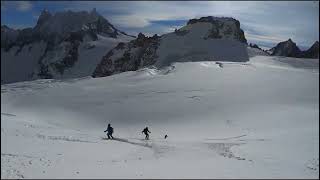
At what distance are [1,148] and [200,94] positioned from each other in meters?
28.4

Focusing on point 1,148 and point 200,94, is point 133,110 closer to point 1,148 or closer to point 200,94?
point 200,94

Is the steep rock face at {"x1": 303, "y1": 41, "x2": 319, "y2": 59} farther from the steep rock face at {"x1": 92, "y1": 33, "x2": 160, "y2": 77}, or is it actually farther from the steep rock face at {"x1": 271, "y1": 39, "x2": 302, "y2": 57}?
the steep rock face at {"x1": 92, "y1": 33, "x2": 160, "y2": 77}

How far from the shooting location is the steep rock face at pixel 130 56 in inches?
4614

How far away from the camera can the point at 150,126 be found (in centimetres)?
4097

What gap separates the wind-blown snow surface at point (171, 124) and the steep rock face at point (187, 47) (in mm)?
28987

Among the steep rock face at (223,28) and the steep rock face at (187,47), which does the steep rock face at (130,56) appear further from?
the steep rock face at (223,28)

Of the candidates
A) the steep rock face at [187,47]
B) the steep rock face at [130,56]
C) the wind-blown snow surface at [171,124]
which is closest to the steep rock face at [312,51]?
the steep rock face at [187,47]

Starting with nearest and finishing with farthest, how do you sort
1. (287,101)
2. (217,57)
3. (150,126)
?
(150,126) < (287,101) < (217,57)

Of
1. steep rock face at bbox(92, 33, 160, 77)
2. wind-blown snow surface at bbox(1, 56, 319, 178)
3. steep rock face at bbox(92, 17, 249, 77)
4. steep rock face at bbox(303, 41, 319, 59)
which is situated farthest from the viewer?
steep rock face at bbox(303, 41, 319, 59)

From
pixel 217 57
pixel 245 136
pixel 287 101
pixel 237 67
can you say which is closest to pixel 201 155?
pixel 245 136

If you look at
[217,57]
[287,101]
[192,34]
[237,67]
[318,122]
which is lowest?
[318,122]

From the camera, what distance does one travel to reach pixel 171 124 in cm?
4116

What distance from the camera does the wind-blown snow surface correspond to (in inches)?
913

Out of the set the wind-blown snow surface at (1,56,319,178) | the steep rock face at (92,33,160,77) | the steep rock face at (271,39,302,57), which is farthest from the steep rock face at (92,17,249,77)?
the steep rock face at (271,39,302,57)
